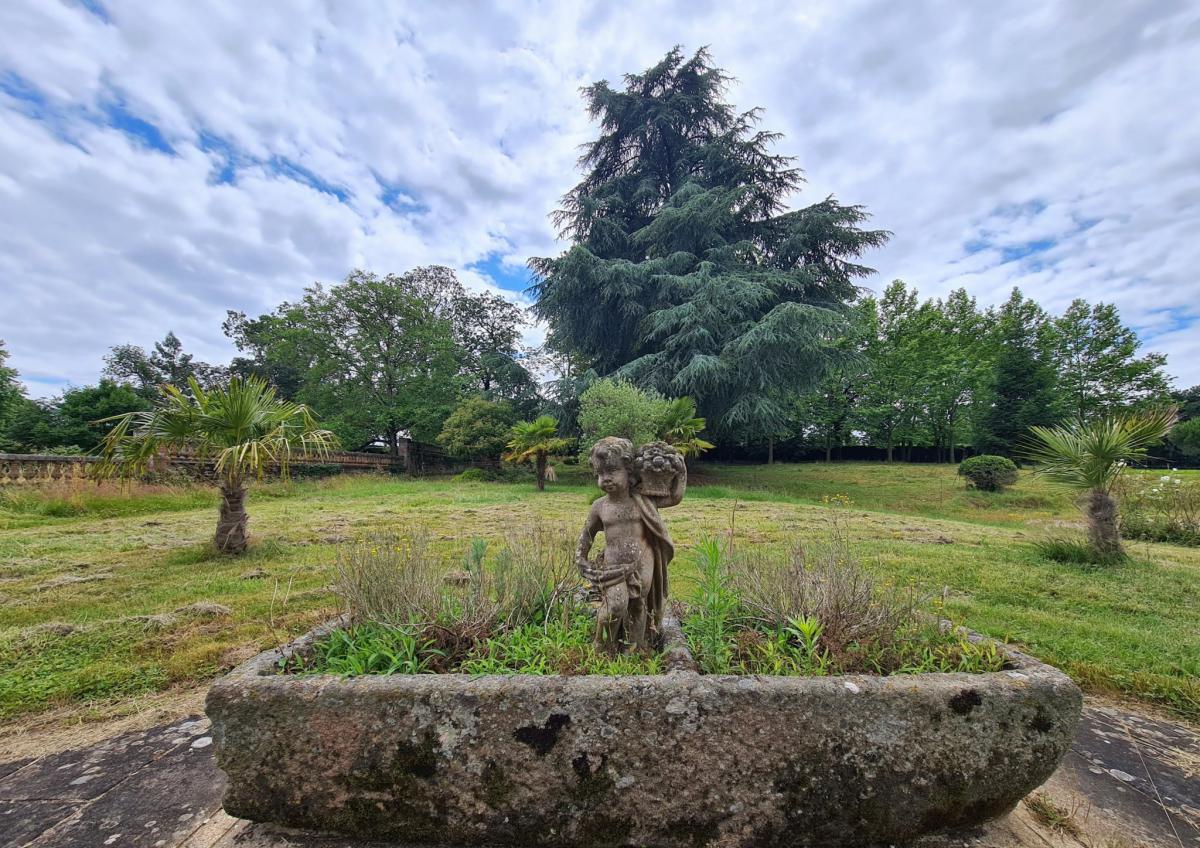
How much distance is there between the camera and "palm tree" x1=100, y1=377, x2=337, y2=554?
5219 millimetres

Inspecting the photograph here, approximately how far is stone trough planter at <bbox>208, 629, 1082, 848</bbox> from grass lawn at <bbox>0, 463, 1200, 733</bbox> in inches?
53.8

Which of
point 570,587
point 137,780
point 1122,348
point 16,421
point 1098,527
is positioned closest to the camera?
point 137,780

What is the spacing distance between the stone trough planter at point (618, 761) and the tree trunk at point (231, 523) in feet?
16.6

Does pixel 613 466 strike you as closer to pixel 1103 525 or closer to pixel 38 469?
pixel 1103 525

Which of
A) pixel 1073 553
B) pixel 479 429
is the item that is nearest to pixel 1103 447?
pixel 1073 553

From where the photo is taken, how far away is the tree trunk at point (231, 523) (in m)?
5.74

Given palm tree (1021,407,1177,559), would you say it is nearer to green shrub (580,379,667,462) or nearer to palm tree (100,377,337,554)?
green shrub (580,379,667,462)

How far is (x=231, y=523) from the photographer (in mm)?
5777

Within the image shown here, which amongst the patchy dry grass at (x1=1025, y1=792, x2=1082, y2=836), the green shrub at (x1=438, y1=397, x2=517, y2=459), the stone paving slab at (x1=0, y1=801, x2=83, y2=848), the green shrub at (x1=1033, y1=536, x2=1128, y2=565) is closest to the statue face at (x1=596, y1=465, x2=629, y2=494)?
the patchy dry grass at (x1=1025, y1=792, x2=1082, y2=836)

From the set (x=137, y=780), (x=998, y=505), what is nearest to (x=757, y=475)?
(x=998, y=505)

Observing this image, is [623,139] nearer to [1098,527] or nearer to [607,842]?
[1098,527]

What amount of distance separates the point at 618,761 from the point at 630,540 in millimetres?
981

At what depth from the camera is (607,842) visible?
1664 mm

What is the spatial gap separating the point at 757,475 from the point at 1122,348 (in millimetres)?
20109
